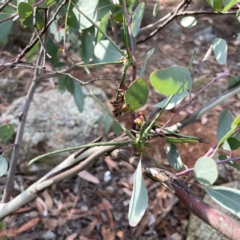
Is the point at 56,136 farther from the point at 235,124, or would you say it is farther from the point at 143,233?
the point at 235,124

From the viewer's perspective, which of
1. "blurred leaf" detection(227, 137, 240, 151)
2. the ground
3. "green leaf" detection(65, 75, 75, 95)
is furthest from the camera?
the ground

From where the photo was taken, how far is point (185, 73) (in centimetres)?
41

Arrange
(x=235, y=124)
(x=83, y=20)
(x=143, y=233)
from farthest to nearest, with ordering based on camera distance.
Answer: (x=143, y=233)
(x=83, y=20)
(x=235, y=124)

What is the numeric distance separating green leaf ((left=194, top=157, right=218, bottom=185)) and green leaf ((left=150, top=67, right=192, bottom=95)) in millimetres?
92

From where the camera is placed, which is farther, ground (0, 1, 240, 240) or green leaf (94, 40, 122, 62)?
ground (0, 1, 240, 240)

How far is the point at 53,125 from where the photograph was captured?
1732 mm

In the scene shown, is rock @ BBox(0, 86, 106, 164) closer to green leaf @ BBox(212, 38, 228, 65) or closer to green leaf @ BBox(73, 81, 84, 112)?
green leaf @ BBox(73, 81, 84, 112)

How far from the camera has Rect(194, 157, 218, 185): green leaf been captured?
0.37 meters

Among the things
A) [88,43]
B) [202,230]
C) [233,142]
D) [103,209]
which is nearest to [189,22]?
[88,43]

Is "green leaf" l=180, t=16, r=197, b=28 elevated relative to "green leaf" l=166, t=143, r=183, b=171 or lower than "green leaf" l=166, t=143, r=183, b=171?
elevated

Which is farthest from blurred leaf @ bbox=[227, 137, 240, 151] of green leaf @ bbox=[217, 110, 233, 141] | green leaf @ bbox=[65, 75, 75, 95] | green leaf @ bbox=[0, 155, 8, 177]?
green leaf @ bbox=[65, 75, 75, 95]

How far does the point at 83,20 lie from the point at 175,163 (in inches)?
11.0

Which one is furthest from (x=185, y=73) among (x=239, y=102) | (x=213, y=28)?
(x=213, y=28)

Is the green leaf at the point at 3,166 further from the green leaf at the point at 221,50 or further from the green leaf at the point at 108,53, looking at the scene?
the green leaf at the point at 221,50
